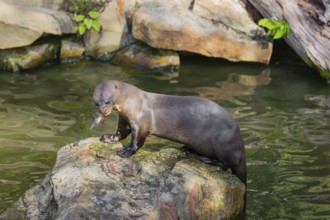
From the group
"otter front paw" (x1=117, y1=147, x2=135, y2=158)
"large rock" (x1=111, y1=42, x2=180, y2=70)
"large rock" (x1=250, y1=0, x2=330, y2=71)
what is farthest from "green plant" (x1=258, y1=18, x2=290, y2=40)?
"otter front paw" (x1=117, y1=147, x2=135, y2=158)

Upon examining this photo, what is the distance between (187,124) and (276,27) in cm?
461

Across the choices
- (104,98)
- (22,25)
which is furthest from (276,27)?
(104,98)

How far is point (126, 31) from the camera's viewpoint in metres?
9.84

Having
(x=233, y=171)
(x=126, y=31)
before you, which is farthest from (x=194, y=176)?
(x=126, y=31)

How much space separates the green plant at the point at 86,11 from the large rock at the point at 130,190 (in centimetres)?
535

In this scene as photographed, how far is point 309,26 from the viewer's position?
333 inches

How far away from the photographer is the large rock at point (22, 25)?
9.21 metres

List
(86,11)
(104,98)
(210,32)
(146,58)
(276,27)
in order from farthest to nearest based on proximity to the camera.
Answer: (86,11)
(146,58)
(210,32)
(276,27)
(104,98)

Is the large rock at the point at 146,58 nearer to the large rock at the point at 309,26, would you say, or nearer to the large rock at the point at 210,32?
the large rock at the point at 210,32

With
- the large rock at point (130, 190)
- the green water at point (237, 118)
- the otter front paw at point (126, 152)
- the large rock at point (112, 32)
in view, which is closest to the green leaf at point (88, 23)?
the large rock at point (112, 32)

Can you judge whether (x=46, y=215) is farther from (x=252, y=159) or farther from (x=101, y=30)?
(x=101, y=30)

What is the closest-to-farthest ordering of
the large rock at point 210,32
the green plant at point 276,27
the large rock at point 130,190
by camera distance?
the large rock at point 130,190 → the green plant at point 276,27 → the large rock at point 210,32

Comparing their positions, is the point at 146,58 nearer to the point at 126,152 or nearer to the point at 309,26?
the point at 309,26

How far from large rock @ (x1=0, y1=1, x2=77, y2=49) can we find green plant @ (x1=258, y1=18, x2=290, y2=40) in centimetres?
332
